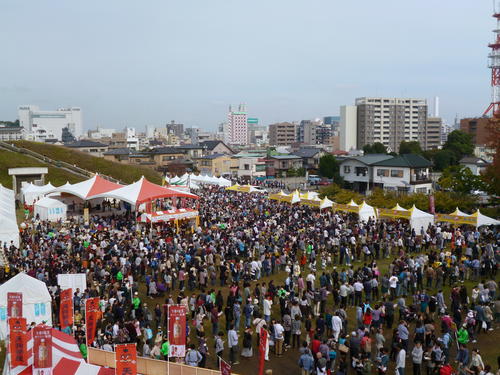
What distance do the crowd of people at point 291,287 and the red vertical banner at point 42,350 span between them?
1773mm

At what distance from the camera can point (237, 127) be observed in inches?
6786

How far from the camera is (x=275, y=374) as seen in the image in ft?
32.0

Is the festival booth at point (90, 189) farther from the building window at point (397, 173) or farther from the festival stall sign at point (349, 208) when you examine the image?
the building window at point (397, 173)

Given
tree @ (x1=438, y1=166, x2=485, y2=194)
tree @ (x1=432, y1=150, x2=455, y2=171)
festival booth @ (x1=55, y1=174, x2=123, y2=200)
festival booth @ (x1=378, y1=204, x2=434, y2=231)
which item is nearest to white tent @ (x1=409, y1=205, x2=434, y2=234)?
festival booth @ (x1=378, y1=204, x2=434, y2=231)

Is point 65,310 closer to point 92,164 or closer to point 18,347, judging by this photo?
point 18,347

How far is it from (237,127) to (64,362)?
544 ft

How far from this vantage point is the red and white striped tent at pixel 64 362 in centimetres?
830

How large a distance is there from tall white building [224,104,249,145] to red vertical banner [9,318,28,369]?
161560mm

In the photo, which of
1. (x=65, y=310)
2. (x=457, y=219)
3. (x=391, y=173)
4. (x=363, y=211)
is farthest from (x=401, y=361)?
(x=391, y=173)

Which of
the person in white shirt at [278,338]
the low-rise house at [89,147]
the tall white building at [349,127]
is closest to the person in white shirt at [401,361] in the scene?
the person in white shirt at [278,338]

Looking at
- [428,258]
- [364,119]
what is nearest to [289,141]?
[364,119]

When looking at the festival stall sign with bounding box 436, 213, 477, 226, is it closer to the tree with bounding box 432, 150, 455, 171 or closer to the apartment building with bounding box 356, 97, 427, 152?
the tree with bounding box 432, 150, 455, 171

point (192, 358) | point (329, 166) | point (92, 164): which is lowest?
point (192, 358)

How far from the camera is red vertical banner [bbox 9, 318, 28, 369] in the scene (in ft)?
28.6
